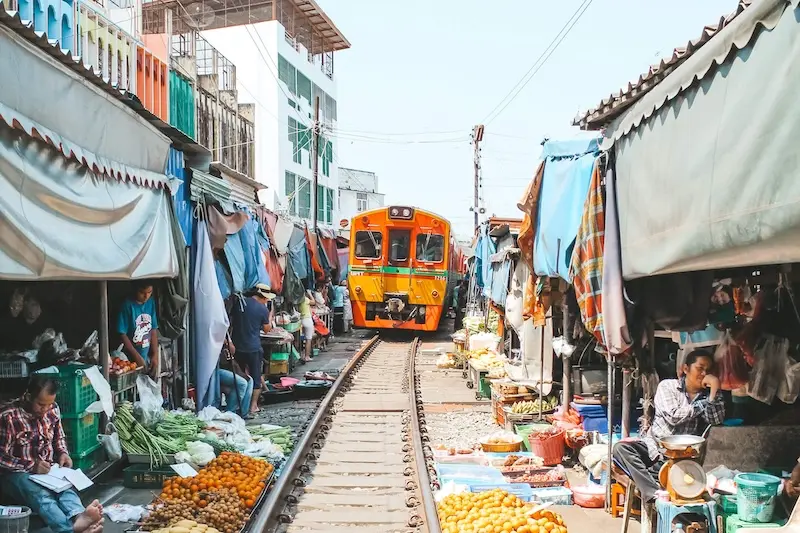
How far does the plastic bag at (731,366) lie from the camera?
5.56 metres

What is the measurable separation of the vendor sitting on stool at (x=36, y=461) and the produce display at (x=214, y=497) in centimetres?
56

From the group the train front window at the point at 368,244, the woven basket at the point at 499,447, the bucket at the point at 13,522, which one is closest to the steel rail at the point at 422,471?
the woven basket at the point at 499,447

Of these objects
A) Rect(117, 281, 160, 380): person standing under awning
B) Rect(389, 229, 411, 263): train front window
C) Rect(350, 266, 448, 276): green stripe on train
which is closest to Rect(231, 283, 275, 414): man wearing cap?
Rect(117, 281, 160, 380): person standing under awning

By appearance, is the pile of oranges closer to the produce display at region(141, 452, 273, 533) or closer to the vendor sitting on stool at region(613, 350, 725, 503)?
the produce display at region(141, 452, 273, 533)

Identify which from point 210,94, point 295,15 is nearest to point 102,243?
point 210,94

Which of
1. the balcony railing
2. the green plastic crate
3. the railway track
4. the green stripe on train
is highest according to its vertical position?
the balcony railing

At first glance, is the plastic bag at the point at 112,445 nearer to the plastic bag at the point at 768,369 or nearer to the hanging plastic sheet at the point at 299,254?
the plastic bag at the point at 768,369

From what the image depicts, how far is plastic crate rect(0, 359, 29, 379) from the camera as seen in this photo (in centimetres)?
649

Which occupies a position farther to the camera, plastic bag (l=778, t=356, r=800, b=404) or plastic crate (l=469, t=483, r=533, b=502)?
plastic crate (l=469, t=483, r=533, b=502)

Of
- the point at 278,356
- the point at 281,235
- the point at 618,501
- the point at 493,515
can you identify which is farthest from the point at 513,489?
the point at 281,235

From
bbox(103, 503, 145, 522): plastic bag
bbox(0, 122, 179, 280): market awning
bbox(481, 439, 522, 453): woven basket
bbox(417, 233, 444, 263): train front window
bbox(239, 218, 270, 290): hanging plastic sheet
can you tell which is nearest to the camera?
bbox(0, 122, 179, 280): market awning

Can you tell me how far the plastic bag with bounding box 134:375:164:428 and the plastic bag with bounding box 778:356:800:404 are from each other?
5984 mm

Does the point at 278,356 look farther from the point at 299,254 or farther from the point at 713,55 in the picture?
the point at 713,55

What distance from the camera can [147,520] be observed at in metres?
5.71
